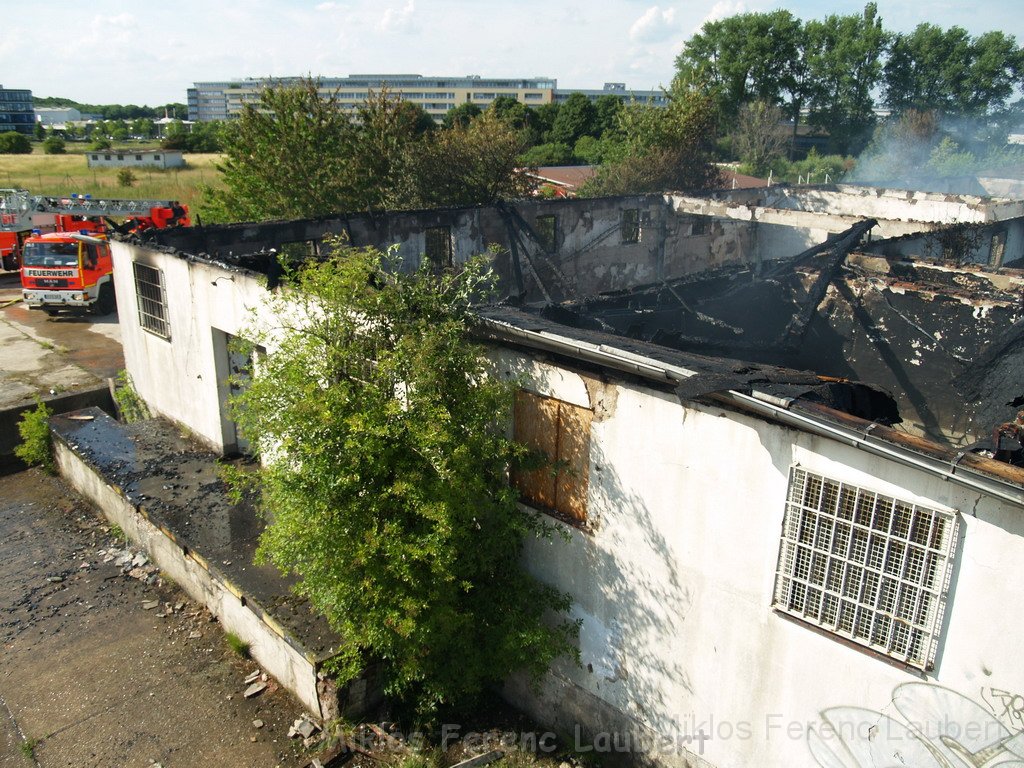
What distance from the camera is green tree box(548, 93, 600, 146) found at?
5309cm

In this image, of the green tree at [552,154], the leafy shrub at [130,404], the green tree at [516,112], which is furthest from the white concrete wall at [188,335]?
the green tree at [516,112]

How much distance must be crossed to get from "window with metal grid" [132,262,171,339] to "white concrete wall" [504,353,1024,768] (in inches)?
264

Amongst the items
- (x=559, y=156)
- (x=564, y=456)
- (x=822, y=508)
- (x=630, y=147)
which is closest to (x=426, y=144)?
(x=630, y=147)

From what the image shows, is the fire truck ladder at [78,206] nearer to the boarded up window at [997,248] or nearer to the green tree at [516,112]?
the boarded up window at [997,248]

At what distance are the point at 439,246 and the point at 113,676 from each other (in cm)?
967

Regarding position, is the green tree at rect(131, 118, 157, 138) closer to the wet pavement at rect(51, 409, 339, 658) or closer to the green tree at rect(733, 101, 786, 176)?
the green tree at rect(733, 101, 786, 176)

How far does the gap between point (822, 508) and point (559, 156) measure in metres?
45.4

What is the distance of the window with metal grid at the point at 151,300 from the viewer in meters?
11.3

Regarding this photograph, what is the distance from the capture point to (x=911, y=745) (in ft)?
17.0

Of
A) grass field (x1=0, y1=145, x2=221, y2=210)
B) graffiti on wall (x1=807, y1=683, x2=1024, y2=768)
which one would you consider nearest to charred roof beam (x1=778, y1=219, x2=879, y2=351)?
graffiti on wall (x1=807, y1=683, x2=1024, y2=768)

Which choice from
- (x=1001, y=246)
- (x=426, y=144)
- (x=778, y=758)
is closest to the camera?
(x=778, y=758)

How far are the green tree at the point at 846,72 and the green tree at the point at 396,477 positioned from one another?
56.7m

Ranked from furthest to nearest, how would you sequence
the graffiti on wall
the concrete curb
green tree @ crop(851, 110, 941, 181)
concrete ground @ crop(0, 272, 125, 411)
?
green tree @ crop(851, 110, 941, 181), concrete ground @ crop(0, 272, 125, 411), the concrete curb, the graffiti on wall

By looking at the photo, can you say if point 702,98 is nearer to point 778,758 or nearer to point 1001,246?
point 1001,246
